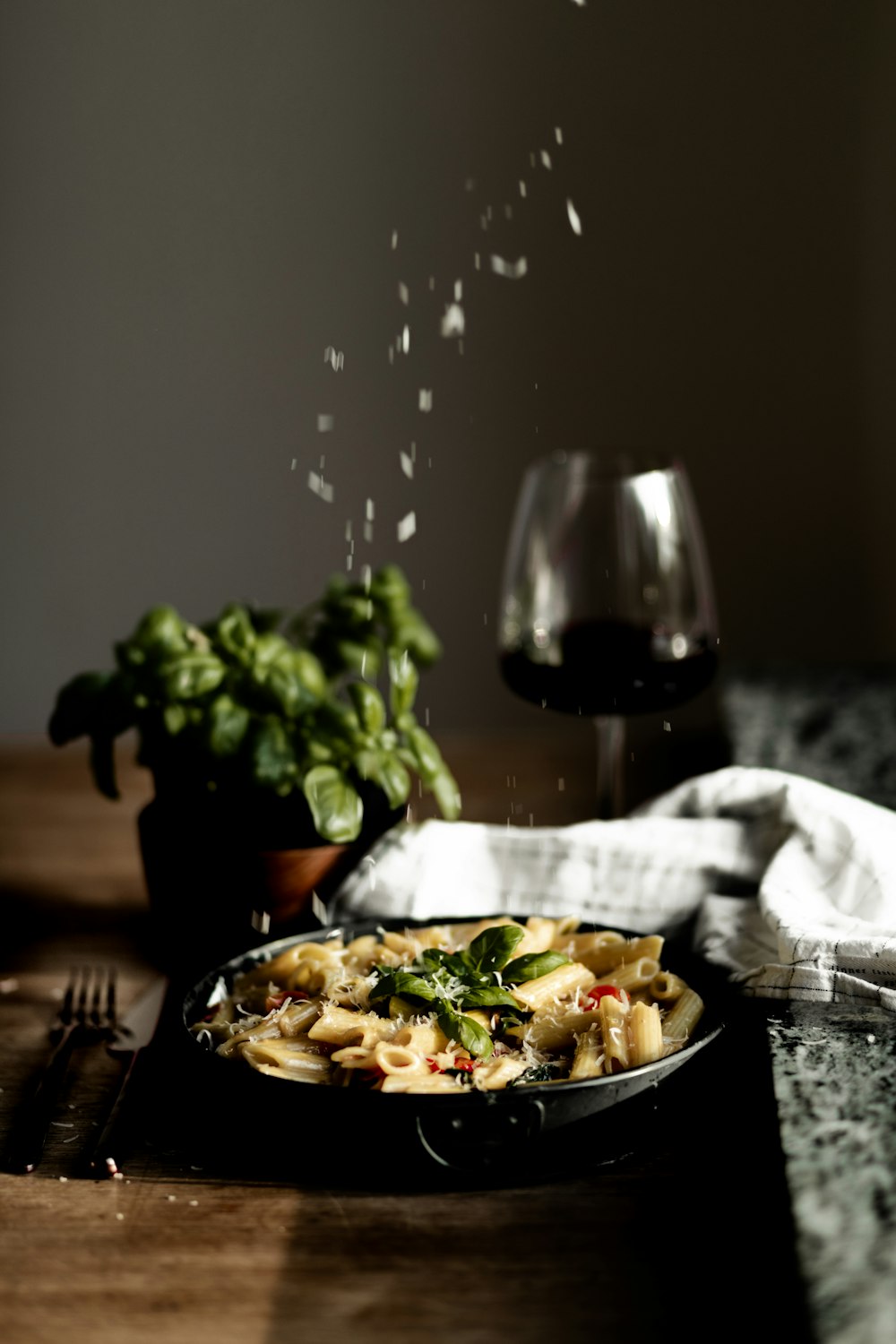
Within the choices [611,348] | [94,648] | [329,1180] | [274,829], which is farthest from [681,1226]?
[94,648]

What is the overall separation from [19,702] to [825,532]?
5.92 feet

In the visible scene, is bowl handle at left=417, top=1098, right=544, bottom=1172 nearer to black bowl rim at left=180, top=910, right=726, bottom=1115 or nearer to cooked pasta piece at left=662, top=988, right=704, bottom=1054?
black bowl rim at left=180, top=910, right=726, bottom=1115

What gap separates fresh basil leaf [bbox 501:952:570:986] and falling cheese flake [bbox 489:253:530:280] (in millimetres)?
2224

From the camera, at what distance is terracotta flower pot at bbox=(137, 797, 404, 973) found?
3.88ft

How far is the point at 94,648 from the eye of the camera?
3.21 m

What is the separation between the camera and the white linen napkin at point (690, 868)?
1.11 metres

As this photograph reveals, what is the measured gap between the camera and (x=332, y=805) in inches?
46.1

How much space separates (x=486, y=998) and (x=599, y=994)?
0.30 ft

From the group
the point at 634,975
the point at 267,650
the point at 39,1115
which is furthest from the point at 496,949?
the point at 267,650

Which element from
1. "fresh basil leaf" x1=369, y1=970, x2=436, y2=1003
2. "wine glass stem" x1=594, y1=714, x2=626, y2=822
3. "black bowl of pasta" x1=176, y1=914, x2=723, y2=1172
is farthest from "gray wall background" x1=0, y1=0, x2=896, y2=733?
"fresh basil leaf" x1=369, y1=970, x2=436, y2=1003

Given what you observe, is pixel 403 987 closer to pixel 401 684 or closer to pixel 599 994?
pixel 599 994

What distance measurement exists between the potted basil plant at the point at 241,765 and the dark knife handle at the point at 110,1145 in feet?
0.74

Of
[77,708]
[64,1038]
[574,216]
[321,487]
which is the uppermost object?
[574,216]

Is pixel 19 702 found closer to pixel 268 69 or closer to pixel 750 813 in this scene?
pixel 268 69
